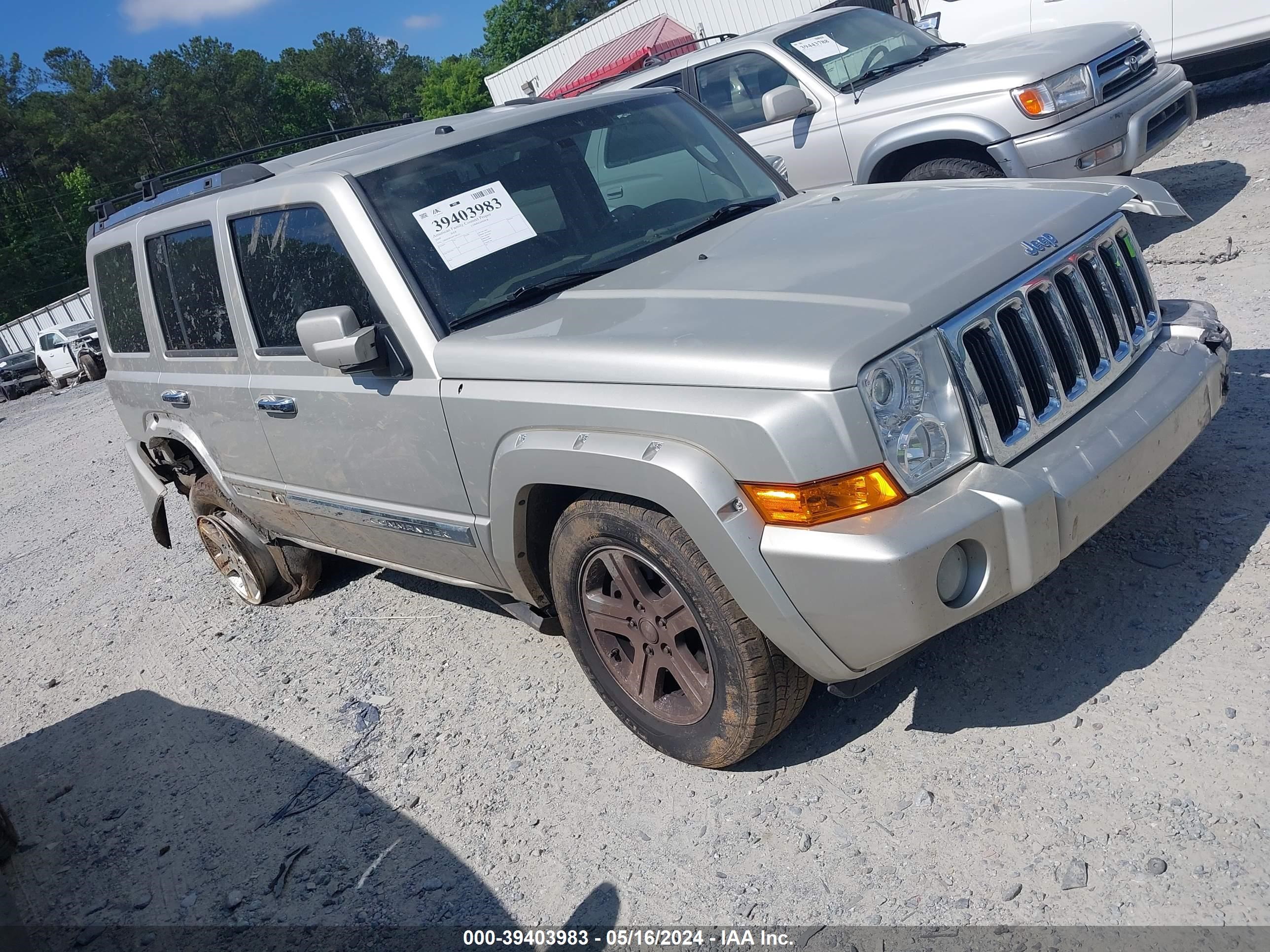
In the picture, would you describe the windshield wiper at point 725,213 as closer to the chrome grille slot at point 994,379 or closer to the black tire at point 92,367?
the chrome grille slot at point 994,379

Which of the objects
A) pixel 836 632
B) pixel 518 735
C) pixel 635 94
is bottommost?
pixel 518 735

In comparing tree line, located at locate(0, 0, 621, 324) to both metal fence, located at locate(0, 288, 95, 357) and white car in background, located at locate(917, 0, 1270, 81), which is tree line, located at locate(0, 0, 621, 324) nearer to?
metal fence, located at locate(0, 288, 95, 357)

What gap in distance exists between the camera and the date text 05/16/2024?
2.54 metres

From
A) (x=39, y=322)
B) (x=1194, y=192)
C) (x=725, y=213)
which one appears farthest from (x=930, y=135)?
(x=39, y=322)

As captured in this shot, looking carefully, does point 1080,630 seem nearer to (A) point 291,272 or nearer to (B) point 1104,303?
(B) point 1104,303

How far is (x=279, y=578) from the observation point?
5.31m

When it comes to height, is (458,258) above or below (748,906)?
above

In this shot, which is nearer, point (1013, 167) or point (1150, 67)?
point (1013, 167)

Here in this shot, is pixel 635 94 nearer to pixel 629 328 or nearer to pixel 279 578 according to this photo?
pixel 629 328

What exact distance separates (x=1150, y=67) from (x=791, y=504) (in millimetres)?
6108

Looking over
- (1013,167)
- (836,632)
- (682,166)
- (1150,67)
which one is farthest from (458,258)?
(1150,67)

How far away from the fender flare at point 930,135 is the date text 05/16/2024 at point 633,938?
17.2ft

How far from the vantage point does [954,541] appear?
2418 millimetres

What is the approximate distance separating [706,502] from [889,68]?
19.0 ft
